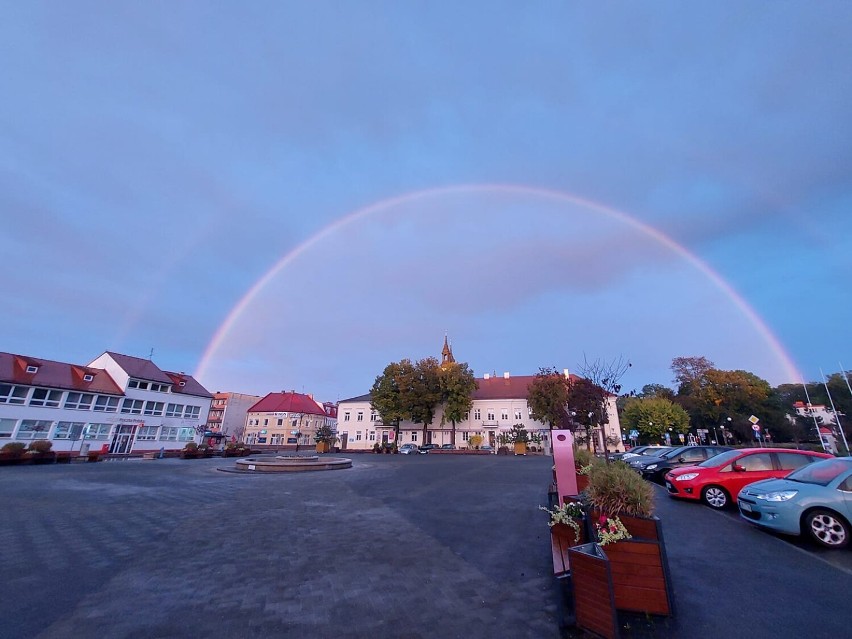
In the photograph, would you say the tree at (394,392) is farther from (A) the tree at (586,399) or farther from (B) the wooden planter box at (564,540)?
(B) the wooden planter box at (564,540)

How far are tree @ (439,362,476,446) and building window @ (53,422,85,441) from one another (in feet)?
135

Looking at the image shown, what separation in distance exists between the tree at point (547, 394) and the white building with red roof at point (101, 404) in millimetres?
43504

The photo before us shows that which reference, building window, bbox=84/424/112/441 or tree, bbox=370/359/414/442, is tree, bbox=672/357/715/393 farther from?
building window, bbox=84/424/112/441

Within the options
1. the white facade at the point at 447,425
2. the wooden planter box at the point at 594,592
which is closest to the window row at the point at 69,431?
the white facade at the point at 447,425

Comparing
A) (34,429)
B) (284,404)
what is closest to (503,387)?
(284,404)

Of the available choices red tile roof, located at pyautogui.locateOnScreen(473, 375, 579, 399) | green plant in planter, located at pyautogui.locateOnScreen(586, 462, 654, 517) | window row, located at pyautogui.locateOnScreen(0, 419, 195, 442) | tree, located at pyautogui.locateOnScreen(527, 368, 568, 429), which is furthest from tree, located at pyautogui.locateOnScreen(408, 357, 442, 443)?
green plant in planter, located at pyautogui.locateOnScreen(586, 462, 654, 517)

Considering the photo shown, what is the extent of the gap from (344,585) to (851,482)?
28.8 feet

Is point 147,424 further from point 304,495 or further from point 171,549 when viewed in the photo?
point 171,549

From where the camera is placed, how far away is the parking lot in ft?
13.2

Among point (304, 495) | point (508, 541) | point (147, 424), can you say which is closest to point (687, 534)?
point (508, 541)

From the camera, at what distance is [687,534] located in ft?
25.4

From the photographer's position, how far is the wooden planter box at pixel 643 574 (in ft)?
13.3

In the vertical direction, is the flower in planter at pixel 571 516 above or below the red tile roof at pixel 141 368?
below

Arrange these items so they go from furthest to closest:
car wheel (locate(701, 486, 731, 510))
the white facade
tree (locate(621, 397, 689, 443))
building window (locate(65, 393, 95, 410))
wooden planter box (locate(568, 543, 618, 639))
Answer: the white facade < tree (locate(621, 397, 689, 443)) < building window (locate(65, 393, 95, 410)) < car wheel (locate(701, 486, 731, 510)) < wooden planter box (locate(568, 543, 618, 639))
